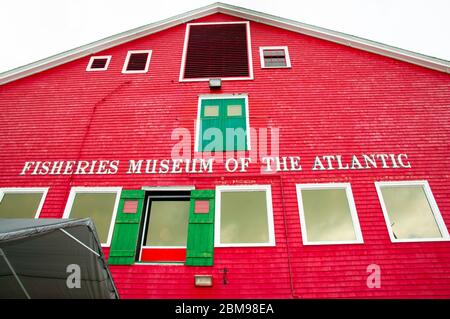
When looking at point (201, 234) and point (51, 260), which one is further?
point (201, 234)

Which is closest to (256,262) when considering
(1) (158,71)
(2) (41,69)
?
(1) (158,71)

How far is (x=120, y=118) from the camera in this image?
958cm

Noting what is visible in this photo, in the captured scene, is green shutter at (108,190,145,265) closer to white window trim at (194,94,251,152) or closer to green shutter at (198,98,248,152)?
white window trim at (194,94,251,152)

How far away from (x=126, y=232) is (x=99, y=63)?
760 cm

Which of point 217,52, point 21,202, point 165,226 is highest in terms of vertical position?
point 217,52

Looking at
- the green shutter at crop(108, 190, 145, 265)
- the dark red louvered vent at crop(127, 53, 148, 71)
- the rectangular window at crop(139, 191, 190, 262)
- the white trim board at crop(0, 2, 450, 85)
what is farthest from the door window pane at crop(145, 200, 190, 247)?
the white trim board at crop(0, 2, 450, 85)

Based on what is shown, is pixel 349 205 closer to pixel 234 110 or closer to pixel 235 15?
pixel 234 110

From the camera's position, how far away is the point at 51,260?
4.02 metres

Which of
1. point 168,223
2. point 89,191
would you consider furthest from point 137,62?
point 168,223

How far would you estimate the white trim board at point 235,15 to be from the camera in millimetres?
10344

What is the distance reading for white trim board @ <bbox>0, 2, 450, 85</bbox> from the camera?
33.9 ft

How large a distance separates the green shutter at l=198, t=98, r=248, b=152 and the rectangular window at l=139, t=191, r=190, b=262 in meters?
1.82
